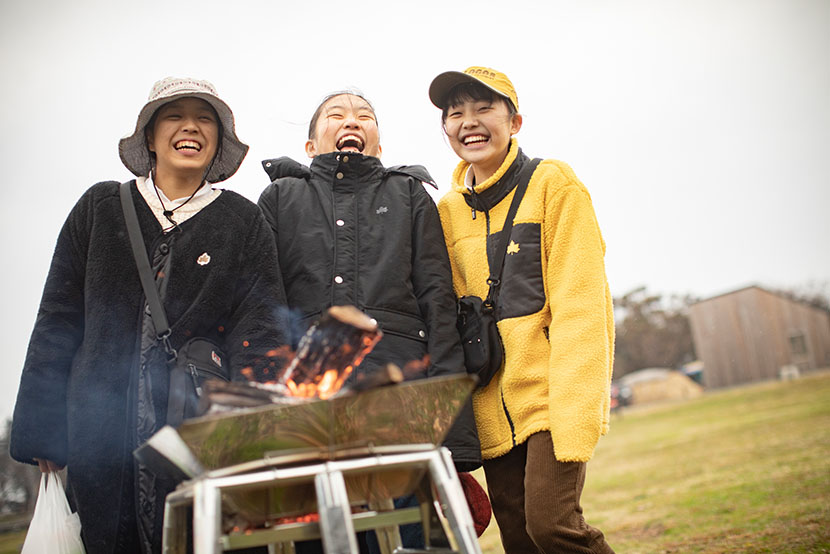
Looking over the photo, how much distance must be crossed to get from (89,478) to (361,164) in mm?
1698

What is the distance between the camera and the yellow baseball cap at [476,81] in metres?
3.18

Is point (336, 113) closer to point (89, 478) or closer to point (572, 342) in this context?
point (572, 342)

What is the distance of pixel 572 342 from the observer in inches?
107

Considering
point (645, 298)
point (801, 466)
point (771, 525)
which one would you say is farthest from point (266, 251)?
point (645, 298)

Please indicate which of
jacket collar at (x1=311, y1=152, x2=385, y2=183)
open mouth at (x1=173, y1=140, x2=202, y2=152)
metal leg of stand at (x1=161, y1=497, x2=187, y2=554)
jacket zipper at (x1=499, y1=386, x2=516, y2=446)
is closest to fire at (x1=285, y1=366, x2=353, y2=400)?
metal leg of stand at (x1=161, y1=497, x2=187, y2=554)

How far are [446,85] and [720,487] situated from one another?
22.5ft

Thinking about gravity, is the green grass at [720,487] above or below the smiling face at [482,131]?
below

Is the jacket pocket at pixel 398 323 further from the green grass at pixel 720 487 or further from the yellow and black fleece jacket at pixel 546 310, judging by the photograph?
the green grass at pixel 720 487

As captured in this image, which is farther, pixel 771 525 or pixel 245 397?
pixel 771 525

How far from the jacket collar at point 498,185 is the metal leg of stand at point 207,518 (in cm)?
194

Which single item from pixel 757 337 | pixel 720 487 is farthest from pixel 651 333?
pixel 720 487

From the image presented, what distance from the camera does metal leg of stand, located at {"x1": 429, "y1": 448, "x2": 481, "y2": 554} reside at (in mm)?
1722

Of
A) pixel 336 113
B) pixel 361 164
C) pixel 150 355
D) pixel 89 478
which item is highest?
pixel 336 113

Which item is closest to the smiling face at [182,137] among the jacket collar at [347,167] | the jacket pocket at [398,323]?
the jacket collar at [347,167]
